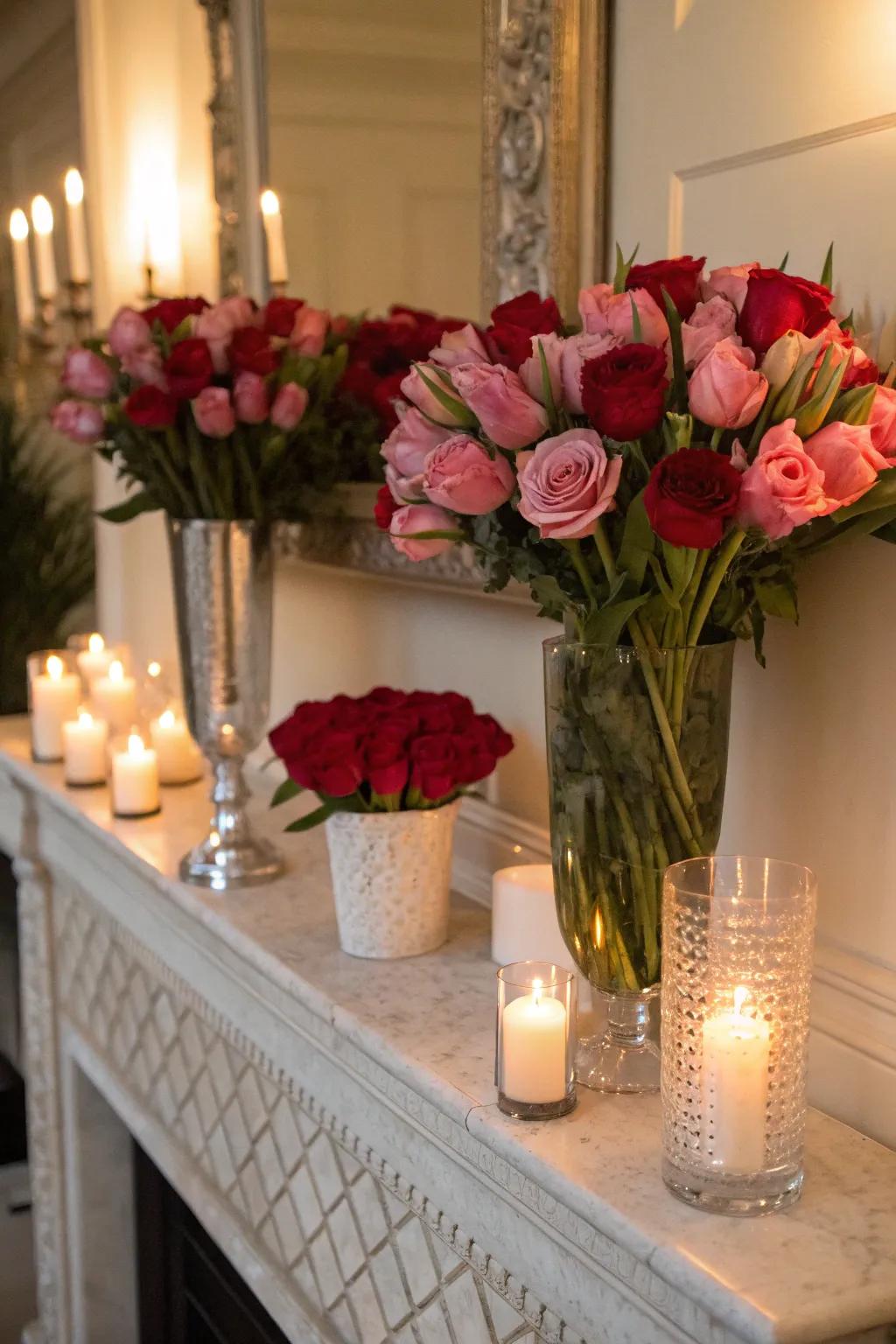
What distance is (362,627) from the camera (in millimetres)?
1547

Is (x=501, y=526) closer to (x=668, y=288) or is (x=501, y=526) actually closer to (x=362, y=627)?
(x=668, y=288)

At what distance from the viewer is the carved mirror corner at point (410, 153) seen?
42.2 inches

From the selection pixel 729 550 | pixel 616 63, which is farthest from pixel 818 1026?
pixel 616 63

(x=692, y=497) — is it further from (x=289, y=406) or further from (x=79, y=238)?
(x=79, y=238)

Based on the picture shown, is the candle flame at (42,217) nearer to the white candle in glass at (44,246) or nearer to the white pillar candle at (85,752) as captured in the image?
the white candle in glass at (44,246)

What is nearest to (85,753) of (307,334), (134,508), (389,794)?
(134,508)

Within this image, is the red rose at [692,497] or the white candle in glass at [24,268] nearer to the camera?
the red rose at [692,497]

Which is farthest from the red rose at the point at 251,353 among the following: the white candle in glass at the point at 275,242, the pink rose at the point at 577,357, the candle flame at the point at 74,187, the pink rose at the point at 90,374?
the candle flame at the point at 74,187

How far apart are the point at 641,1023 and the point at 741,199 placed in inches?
23.1

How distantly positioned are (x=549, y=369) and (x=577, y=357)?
0.06 feet

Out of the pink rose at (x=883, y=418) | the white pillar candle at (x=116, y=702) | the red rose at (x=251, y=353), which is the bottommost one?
the white pillar candle at (x=116, y=702)

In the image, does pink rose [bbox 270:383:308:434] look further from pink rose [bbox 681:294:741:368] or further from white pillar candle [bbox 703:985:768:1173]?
white pillar candle [bbox 703:985:768:1173]

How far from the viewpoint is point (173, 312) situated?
1335 millimetres

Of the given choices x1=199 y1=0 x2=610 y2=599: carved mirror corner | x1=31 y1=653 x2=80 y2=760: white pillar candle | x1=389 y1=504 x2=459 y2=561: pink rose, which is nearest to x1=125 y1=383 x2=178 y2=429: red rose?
x1=199 y1=0 x2=610 y2=599: carved mirror corner
